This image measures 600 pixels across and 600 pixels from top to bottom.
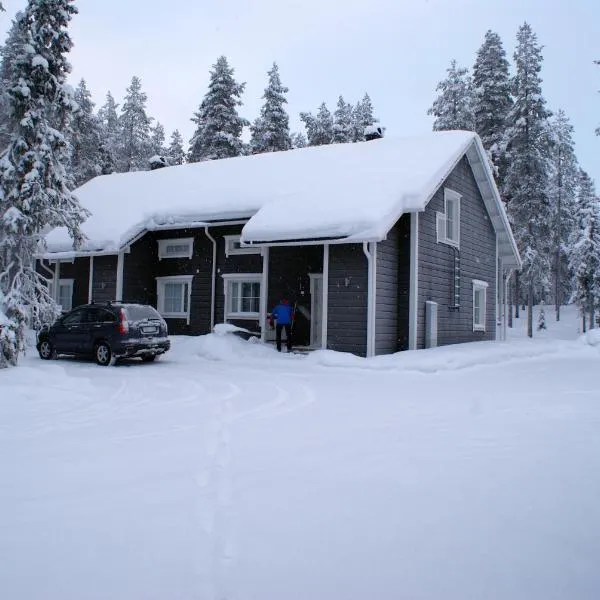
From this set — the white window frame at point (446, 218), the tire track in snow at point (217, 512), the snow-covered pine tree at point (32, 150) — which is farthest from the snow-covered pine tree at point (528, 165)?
the tire track in snow at point (217, 512)

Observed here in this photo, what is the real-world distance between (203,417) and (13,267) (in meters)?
8.48

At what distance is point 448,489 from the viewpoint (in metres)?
5.04

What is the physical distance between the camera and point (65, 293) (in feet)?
78.0

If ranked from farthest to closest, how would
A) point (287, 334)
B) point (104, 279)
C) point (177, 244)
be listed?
point (177, 244), point (104, 279), point (287, 334)

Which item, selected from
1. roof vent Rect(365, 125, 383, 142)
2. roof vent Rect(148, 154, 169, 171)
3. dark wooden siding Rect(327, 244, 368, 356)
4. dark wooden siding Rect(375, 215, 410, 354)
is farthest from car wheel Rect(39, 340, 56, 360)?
Answer: roof vent Rect(148, 154, 169, 171)

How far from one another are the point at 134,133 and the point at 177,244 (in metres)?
34.8

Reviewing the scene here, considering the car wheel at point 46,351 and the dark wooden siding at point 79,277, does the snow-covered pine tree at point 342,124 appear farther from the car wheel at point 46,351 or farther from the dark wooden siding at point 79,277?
the car wheel at point 46,351

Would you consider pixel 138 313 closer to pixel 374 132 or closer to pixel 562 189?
pixel 374 132

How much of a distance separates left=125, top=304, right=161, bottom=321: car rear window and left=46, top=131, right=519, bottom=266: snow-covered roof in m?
3.53

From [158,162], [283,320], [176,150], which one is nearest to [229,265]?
[283,320]

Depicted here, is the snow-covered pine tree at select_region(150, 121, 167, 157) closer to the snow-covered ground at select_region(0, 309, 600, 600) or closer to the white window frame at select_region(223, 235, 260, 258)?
the white window frame at select_region(223, 235, 260, 258)

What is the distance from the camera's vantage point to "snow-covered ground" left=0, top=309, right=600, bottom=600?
3426 mm

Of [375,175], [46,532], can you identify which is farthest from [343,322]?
[46,532]

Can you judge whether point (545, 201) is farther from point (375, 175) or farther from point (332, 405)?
point (332, 405)
